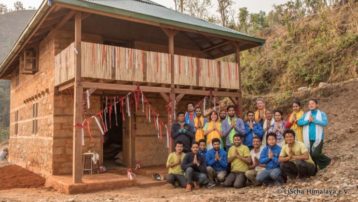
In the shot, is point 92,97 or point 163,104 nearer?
point 92,97

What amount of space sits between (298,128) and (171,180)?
10.8 ft

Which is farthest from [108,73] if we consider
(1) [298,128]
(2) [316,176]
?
(2) [316,176]

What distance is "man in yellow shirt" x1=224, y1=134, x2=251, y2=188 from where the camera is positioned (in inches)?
306

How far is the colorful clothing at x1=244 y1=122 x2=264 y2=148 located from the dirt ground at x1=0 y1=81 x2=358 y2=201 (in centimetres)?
150

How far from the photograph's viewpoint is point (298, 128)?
802cm

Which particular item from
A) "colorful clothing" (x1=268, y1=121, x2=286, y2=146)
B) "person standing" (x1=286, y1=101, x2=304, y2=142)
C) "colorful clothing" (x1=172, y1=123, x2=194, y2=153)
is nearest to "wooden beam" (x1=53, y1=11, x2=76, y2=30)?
"colorful clothing" (x1=172, y1=123, x2=194, y2=153)

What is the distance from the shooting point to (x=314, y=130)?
304 inches

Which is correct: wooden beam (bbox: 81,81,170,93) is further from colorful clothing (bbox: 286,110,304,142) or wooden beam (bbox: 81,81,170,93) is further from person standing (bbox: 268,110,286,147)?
colorful clothing (bbox: 286,110,304,142)

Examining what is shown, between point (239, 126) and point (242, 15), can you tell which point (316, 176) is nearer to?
point (239, 126)

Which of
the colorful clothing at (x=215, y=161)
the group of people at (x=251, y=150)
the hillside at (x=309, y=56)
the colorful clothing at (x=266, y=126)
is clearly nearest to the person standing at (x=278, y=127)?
the group of people at (x=251, y=150)

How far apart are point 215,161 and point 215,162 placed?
0.12ft

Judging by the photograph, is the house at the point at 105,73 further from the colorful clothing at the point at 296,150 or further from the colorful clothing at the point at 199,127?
the colorful clothing at the point at 296,150

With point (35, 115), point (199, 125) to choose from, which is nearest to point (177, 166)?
point (199, 125)

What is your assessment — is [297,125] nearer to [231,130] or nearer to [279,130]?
[279,130]
